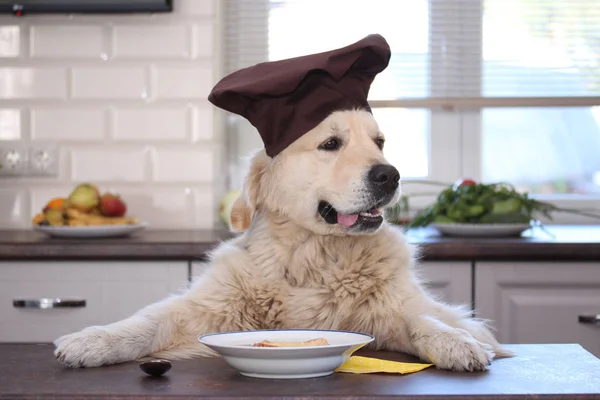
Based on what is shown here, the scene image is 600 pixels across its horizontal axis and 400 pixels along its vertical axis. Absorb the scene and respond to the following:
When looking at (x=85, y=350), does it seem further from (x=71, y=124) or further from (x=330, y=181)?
(x=71, y=124)

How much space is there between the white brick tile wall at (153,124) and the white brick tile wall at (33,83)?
0.25 m

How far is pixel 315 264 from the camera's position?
152 cm

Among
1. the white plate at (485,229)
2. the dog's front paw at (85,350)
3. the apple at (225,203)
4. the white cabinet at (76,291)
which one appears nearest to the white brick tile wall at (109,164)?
the apple at (225,203)

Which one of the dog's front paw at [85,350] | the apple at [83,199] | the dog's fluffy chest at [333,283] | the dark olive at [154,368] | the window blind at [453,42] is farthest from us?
the window blind at [453,42]

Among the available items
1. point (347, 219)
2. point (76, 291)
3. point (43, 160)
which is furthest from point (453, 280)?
point (43, 160)

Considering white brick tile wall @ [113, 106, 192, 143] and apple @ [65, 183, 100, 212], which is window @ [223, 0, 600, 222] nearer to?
white brick tile wall @ [113, 106, 192, 143]

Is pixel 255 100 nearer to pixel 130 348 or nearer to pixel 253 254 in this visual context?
pixel 253 254

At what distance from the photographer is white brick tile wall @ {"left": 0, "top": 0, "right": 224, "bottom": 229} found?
285 cm

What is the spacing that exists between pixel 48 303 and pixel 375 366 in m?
1.47

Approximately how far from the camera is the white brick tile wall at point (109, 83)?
2.86 metres

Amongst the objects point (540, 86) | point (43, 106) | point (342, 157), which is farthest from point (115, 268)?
point (540, 86)

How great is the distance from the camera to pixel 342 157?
1545 mm

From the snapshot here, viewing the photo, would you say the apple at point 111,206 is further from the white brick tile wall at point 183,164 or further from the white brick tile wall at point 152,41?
the white brick tile wall at point 152,41

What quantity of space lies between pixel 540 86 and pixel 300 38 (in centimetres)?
93
